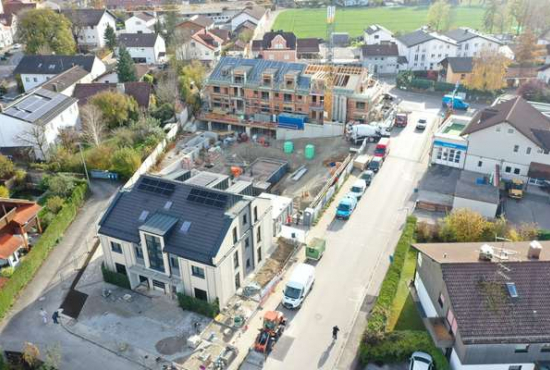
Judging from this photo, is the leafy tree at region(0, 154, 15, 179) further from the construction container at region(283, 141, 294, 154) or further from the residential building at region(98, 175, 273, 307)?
the construction container at region(283, 141, 294, 154)

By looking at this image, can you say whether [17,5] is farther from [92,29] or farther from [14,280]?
[14,280]

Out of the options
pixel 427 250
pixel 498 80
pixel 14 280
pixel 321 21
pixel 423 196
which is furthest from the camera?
pixel 321 21

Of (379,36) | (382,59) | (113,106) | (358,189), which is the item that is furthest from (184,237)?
(379,36)

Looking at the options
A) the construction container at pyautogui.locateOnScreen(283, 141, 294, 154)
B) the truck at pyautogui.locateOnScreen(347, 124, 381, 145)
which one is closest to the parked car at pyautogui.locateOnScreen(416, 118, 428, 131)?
the truck at pyautogui.locateOnScreen(347, 124, 381, 145)

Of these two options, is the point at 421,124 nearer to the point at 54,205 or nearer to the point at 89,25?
the point at 54,205

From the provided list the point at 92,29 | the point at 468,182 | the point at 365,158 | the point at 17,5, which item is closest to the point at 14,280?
the point at 365,158

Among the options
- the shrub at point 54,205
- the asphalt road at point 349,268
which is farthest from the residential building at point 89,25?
the asphalt road at point 349,268

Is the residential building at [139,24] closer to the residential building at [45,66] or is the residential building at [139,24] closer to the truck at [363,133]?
the residential building at [45,66]
